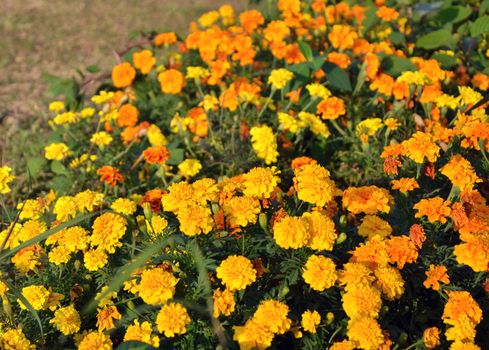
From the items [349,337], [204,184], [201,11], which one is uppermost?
[204,184]

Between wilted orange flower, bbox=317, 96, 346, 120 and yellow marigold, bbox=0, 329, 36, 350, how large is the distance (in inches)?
64.8

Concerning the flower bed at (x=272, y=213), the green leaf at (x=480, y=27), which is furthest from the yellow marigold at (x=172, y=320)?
the green leaf at (x=480, y=27)

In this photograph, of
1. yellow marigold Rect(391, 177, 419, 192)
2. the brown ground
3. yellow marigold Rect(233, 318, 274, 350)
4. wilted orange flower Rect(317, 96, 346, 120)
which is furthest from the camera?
the brown ground

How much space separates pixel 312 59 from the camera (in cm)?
285

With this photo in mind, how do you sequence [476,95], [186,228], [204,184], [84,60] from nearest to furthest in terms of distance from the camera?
[186,228] → [204,184] → [476,95] → [84,60]

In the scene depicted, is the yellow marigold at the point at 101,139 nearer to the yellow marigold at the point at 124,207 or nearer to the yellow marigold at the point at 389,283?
the yellow marigold at the point at 124,207

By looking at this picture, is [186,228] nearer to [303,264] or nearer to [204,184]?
[204,184]

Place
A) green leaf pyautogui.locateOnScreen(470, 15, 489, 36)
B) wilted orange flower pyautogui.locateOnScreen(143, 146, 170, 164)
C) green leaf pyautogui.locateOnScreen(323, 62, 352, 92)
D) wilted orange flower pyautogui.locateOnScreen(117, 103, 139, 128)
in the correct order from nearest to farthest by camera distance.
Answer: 1. wilted orange flower pyautogui.locateOnScreen(143, 146, 170, 164)
2. green leaf pyautogui.locateOnScreen(323, 62, 352, 92)
3. wilted orange flower pyautogui.locateOnScreen(117, 103, 139, 128)
4. green leaf pyautogui.locateOnScreen(470, 15, 489, 36)

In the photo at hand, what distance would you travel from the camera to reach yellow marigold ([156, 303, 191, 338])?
57.9 inches

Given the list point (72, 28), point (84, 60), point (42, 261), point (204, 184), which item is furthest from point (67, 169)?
point (72, 28)

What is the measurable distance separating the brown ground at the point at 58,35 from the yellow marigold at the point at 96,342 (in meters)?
Answer: 2.54

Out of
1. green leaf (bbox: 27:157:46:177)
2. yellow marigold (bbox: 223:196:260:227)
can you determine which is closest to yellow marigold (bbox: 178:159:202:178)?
yellow marigold (bbox: 223:196:260:227)

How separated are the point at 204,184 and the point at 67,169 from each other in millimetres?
1281

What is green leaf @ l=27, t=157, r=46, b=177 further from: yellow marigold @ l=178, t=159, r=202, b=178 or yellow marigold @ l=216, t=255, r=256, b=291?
yellow marigold @ l=216, t=255, r=256, b=291
